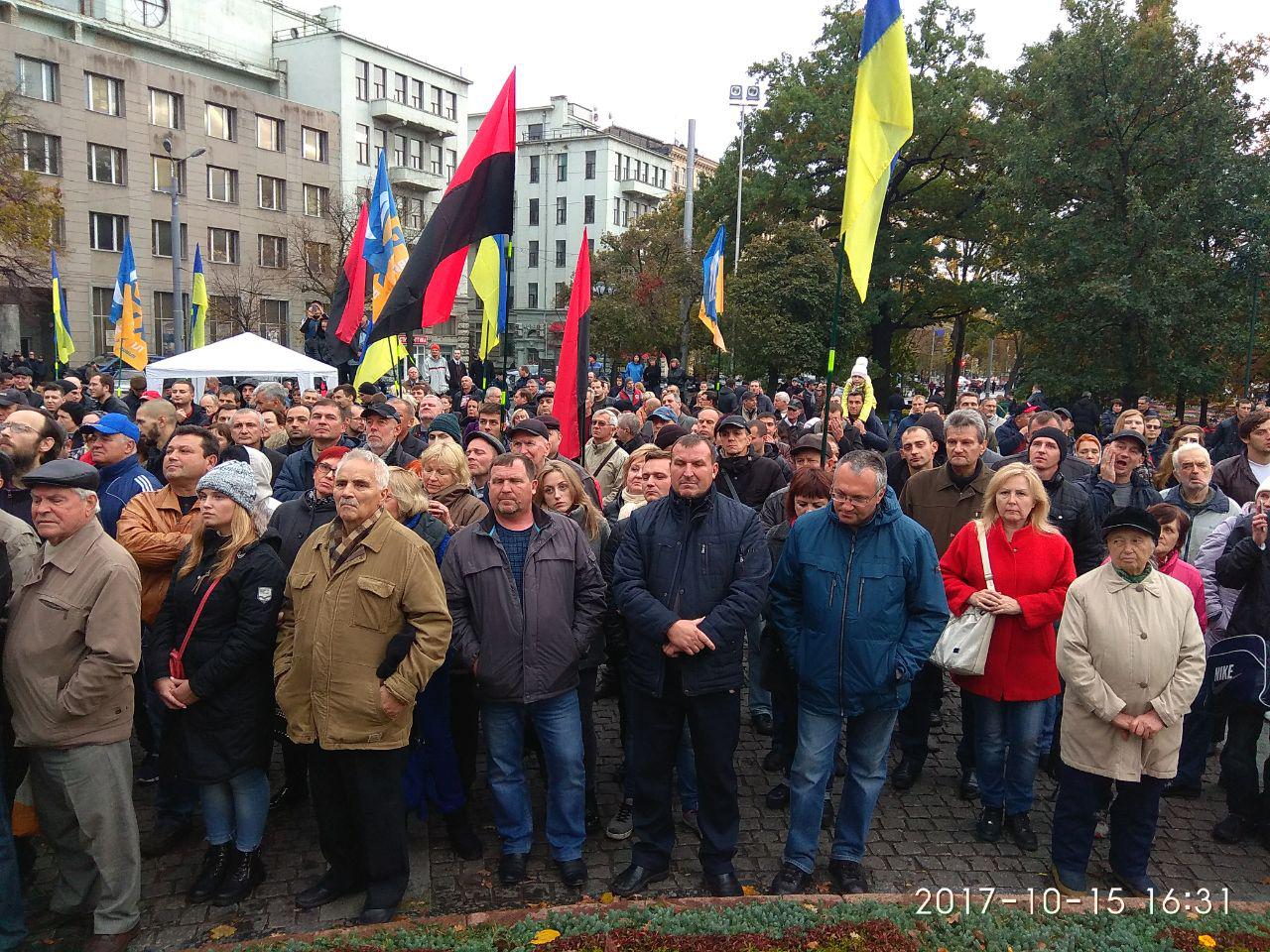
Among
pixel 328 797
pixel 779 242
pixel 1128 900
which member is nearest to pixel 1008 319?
pixel 779 242

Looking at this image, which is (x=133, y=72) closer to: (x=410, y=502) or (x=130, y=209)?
(x=130, y=209)

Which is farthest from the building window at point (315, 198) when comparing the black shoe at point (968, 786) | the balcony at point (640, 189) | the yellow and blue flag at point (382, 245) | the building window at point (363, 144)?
the black shoe at point (968, 786)

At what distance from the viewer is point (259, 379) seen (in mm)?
19188

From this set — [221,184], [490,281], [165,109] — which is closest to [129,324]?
[490,281]

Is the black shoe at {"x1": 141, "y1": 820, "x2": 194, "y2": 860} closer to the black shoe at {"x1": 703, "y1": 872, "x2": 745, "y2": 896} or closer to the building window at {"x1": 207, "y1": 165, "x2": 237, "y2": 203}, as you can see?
the black shoe at {"x1": 703, "y1": 872, "x2": 745, "y2": 896}

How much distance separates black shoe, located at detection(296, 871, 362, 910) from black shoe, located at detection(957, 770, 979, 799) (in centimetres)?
362

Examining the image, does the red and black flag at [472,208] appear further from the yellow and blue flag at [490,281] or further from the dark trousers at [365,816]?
the dark trousers at [365,816]

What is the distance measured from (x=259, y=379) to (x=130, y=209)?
30.4 meters

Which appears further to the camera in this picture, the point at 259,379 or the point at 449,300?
the point at 259,379

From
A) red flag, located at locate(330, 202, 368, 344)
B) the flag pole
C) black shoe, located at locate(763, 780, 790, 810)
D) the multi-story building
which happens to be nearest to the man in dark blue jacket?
black shoe, located at locate(763, 780, 790, 810)

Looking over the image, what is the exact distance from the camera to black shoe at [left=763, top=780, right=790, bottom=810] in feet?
18.1

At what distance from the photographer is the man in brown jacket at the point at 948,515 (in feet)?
18.8

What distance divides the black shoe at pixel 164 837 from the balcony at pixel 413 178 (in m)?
54.0

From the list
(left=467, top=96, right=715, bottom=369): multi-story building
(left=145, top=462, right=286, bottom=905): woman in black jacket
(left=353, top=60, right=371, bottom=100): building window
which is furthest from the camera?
(left=467, top=96, right=715, bottom=369): multi-story building
